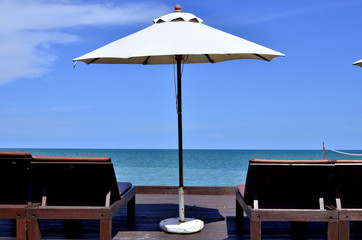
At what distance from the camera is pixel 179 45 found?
10.8ft

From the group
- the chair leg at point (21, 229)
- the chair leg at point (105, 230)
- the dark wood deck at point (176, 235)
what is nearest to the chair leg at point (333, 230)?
the dark wood deck at point (176, 235)

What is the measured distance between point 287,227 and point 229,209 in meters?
0.94

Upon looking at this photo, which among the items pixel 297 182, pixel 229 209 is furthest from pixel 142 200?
pixel 297 182

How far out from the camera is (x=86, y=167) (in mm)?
3209

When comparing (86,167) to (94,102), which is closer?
(86,167)

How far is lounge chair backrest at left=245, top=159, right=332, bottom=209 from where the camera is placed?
10.2 ft

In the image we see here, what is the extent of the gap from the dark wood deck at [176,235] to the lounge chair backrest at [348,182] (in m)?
0.63

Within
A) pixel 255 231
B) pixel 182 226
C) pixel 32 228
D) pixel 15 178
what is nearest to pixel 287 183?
pixel 255 231

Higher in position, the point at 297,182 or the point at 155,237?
the point at 297,182

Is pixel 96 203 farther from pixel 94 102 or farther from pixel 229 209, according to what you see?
pixel 94 102

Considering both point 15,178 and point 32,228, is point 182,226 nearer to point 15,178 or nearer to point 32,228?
point 32,228

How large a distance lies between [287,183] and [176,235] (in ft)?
4.10

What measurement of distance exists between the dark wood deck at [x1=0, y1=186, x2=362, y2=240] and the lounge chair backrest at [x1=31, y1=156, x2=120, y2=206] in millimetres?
535

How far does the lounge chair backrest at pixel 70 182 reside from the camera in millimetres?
3225
